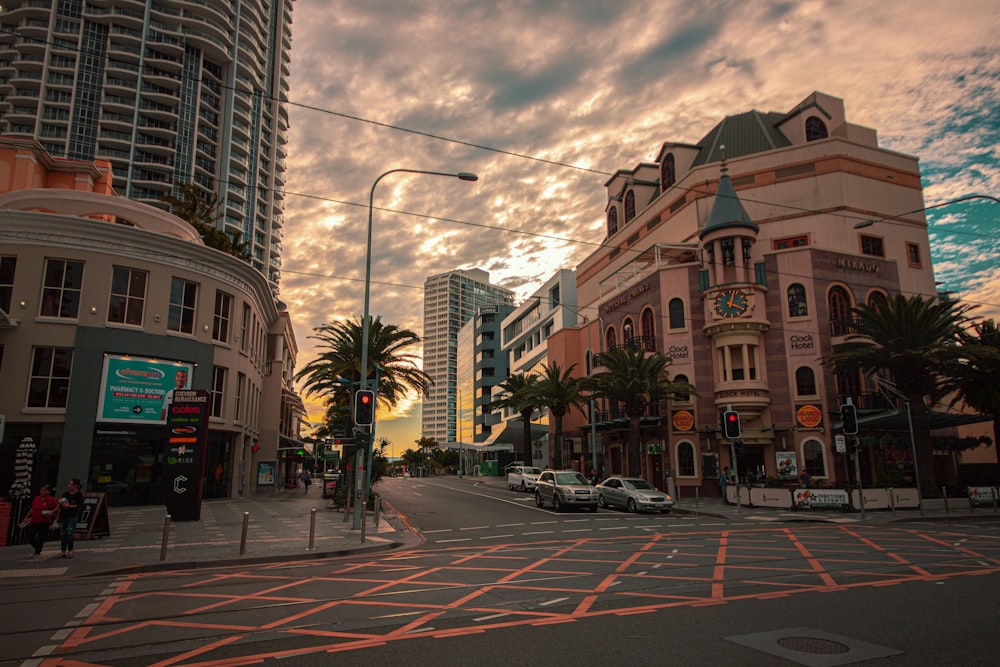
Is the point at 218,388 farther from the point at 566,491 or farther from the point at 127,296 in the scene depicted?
the point at 566,491

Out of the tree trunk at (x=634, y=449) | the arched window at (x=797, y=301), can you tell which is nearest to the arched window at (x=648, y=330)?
the tree trunk at (x=634, y=449)

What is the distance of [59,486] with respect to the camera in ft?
76.0

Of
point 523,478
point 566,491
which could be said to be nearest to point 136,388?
point 566,491

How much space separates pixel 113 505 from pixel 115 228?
11.3m

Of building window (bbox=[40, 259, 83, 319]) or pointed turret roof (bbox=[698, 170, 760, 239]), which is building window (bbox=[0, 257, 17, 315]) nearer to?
building window (bbox=[40, 259, 83, 319])

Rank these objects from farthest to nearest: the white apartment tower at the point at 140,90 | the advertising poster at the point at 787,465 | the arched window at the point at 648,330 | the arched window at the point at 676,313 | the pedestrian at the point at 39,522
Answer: the white apartment tower at the point at 140,90
the arched window at the point at 648,330
the arched window at the point at 676,313
the advertising poster at the point at 787,465
the pedestrian at the point at 39,522

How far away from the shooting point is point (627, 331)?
43.9 metres

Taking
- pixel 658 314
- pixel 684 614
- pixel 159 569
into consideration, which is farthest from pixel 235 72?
pixel 684 614

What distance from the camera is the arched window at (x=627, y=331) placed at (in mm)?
43000

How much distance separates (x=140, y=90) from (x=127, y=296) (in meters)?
70.5

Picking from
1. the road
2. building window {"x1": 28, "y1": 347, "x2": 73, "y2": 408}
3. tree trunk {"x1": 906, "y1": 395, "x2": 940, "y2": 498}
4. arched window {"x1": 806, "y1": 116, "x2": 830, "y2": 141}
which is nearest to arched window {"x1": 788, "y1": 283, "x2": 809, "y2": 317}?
tree trunk {"x1": 906, "y1": 395, "x2": 940, "y2": 498}

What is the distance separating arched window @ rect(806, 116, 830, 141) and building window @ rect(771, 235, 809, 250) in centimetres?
844

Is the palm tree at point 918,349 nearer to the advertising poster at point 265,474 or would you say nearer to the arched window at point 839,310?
the arched window at point 839,310

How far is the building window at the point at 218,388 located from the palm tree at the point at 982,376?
115 ft
